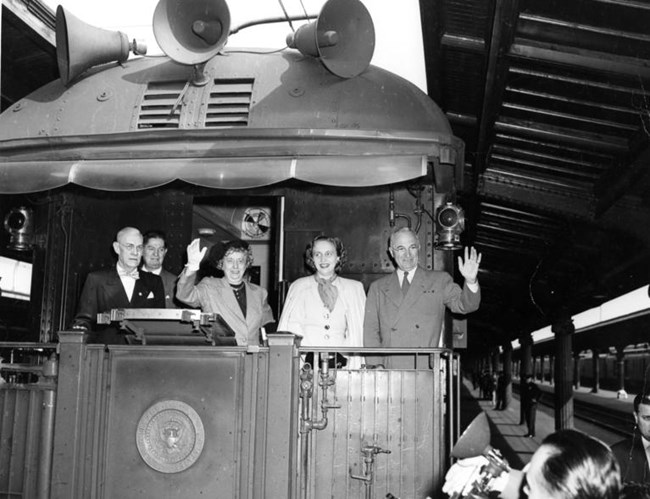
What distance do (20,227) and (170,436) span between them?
3.64 metres

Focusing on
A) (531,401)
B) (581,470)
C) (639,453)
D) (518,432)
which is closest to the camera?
(581,470)

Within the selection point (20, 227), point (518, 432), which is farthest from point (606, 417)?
point (20, 227)

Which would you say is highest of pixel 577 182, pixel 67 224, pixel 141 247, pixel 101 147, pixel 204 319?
pixel 577 182

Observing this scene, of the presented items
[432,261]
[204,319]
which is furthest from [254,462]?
[432,261]

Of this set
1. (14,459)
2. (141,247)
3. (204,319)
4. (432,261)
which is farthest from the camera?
(432,261)

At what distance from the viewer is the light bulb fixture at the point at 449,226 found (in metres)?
5.81

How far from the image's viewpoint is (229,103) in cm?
597

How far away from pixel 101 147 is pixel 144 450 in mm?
2714

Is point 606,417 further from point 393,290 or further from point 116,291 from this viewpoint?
point 116,291

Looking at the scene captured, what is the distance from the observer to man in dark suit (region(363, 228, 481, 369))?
208 inches

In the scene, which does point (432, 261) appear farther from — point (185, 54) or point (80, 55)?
point (80, 55)

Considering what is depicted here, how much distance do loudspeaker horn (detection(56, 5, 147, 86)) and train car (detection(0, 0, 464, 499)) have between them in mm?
21

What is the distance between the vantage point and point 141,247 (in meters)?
5.19

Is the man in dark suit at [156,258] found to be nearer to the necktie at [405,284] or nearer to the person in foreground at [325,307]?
the person in foreground at [325,307]
